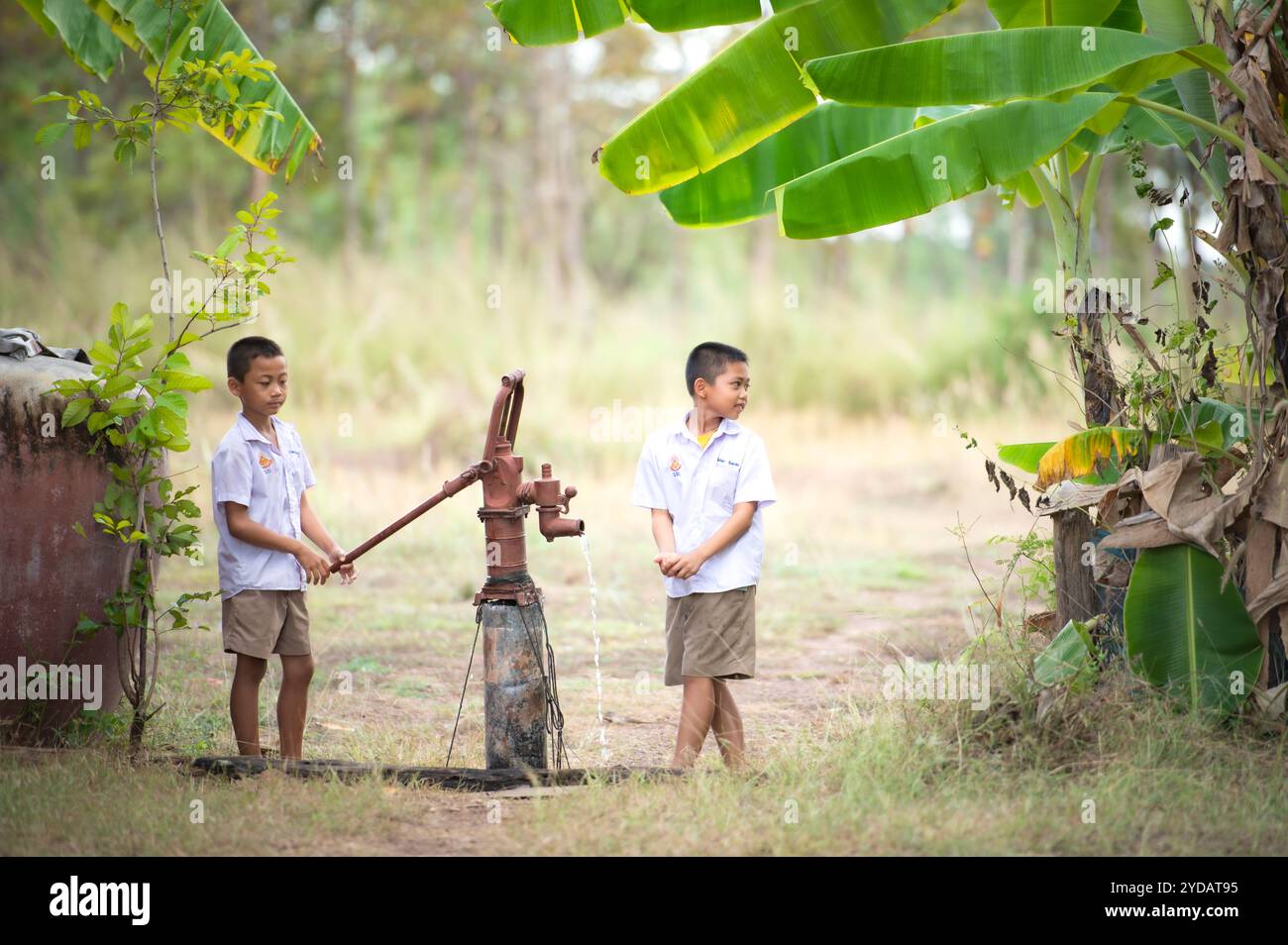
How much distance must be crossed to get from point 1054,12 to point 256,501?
3742 millimetres

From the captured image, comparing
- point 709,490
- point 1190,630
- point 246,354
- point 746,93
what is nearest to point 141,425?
point 246,354

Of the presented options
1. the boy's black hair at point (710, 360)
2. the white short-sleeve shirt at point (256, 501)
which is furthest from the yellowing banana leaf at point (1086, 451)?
the white short-sleeve shirt at point (256, 501)

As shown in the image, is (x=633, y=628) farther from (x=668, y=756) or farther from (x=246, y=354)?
(x=246, y=354)

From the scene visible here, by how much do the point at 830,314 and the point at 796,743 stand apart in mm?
12255

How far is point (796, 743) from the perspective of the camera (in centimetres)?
465

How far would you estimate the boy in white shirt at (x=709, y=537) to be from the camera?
453cm

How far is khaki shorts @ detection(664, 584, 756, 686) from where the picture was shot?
14.8 feet

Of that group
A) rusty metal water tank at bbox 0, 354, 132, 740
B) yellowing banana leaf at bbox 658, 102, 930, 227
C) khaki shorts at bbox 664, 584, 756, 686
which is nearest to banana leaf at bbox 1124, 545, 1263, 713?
khaki shorts at bbox 664, 584, 756, 686

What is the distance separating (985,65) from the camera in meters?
4.39

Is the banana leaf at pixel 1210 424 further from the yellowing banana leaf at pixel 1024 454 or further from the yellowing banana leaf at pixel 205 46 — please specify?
the yellowing banana leaf at pixel 205 46

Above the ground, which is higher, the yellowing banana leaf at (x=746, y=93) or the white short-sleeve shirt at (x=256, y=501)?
the yellowing banana leaf at (x=746, y=93)

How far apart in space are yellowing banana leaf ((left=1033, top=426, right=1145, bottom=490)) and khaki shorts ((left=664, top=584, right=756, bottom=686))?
1.29 metres

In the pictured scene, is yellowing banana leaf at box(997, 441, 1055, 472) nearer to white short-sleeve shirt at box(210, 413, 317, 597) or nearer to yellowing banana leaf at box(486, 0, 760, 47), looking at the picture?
yellowing banana leaf at box(486, 0, 760, 47)

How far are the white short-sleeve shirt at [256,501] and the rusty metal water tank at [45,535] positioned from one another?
492mm
